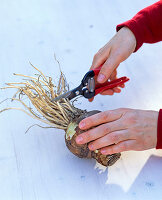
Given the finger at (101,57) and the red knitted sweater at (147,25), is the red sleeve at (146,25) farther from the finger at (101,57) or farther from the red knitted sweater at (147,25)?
the finger at (101,57)

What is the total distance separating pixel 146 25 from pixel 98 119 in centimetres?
A: 47

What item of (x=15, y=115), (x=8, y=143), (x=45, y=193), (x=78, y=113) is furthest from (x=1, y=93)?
(x=45, y=193)

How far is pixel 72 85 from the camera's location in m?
1.47

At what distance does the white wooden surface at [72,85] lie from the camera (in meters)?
1.10

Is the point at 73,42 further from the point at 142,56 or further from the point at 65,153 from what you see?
the point at 65,153

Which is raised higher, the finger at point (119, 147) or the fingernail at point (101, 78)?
the fingernail at point (101, 78)

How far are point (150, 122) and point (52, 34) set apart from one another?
0.84m

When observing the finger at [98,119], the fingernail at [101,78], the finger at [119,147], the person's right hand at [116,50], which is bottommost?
the finger at [119,147]

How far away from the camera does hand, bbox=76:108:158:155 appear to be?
1095mm

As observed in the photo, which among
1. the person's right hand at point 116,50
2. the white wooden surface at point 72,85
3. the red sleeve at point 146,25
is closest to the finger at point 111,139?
the white wooden surface at point 72,85

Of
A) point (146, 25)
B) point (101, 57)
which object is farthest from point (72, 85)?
point (146, 25)

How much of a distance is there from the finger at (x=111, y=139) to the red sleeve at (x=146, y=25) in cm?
39

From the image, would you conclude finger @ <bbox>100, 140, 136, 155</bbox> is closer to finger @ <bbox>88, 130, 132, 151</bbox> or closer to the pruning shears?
finger @ <bbox>88, 130, 132, 151</bbox>

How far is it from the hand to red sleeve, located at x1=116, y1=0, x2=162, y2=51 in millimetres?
341
